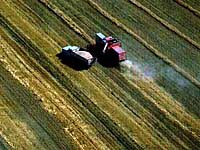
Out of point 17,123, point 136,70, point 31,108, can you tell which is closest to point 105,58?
point 136,70

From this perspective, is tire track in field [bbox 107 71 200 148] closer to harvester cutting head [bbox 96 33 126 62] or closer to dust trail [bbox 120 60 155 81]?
dust trail [bbox 120 60 155 81]

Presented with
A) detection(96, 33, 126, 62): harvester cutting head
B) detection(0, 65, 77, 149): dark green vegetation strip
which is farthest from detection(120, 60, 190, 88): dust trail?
detection(0, 65, 77, 149): dark green vegetation strip

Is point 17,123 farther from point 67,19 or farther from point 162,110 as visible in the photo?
point 67,19

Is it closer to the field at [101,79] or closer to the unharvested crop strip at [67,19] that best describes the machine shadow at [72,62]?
the field at [101,79]

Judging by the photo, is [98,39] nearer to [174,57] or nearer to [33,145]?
[174,57]

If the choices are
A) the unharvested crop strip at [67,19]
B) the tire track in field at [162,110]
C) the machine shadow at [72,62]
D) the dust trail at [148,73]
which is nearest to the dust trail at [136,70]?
the dust trail at [148,73]

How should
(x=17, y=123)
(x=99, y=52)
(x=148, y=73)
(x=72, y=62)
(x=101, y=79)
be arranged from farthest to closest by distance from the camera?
(x=99, y=52) < (x=72, y=62) < (x=148, y=73) < (x=101, y=79) < (x=17, y=123)
